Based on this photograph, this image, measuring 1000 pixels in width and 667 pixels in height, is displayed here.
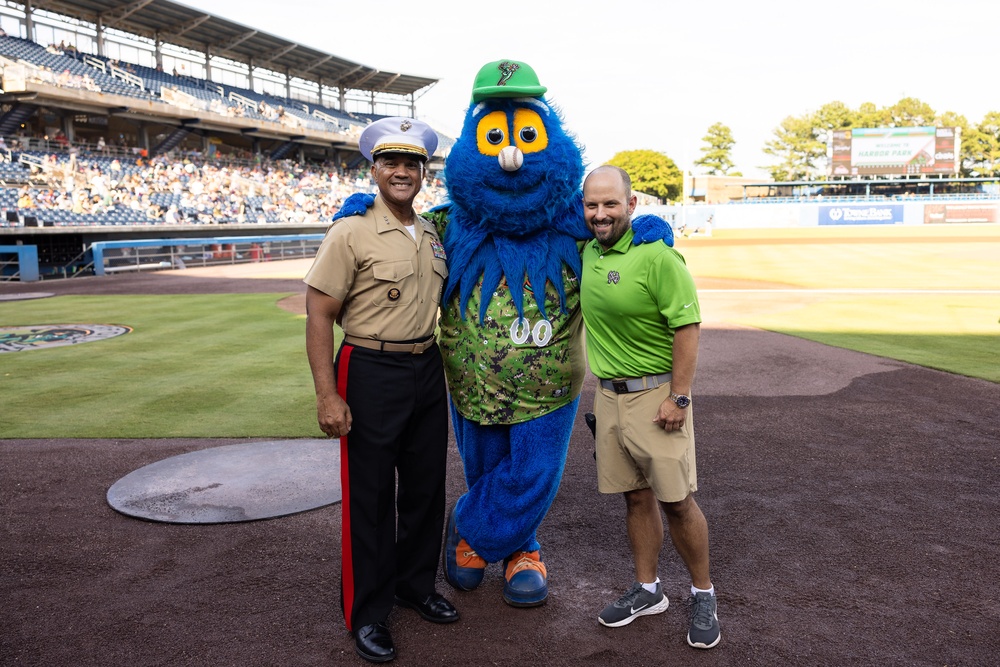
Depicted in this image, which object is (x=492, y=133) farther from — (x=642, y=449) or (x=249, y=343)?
(x=249, y=343)

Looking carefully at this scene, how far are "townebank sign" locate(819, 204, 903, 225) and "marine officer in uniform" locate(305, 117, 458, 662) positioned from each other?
58.0m

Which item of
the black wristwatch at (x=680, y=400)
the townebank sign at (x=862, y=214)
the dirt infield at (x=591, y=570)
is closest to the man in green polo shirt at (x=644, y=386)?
the black wristwatch at (x=680, y=400)

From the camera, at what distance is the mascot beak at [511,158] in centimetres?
345

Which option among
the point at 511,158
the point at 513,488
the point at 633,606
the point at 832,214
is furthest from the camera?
the point at 832,214

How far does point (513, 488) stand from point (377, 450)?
0.72 meters

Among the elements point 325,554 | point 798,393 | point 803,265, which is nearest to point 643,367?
point 325,554

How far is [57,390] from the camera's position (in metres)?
7.73

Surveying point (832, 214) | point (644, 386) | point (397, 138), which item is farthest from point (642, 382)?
point (832, 214)

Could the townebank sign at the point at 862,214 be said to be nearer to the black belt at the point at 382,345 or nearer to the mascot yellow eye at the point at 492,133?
the mascot yellow eye at the point at 492,133

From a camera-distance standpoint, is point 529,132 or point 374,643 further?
point 529,132

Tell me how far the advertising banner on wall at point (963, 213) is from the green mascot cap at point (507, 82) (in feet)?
194

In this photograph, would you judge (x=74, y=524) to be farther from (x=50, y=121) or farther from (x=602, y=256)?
(x=50, y=121)

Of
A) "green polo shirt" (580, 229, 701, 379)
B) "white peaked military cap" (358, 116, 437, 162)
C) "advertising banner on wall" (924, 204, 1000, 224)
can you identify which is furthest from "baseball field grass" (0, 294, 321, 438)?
"advertising banner on wall" (924, 204, 1000, 224)

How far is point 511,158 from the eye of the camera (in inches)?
135
